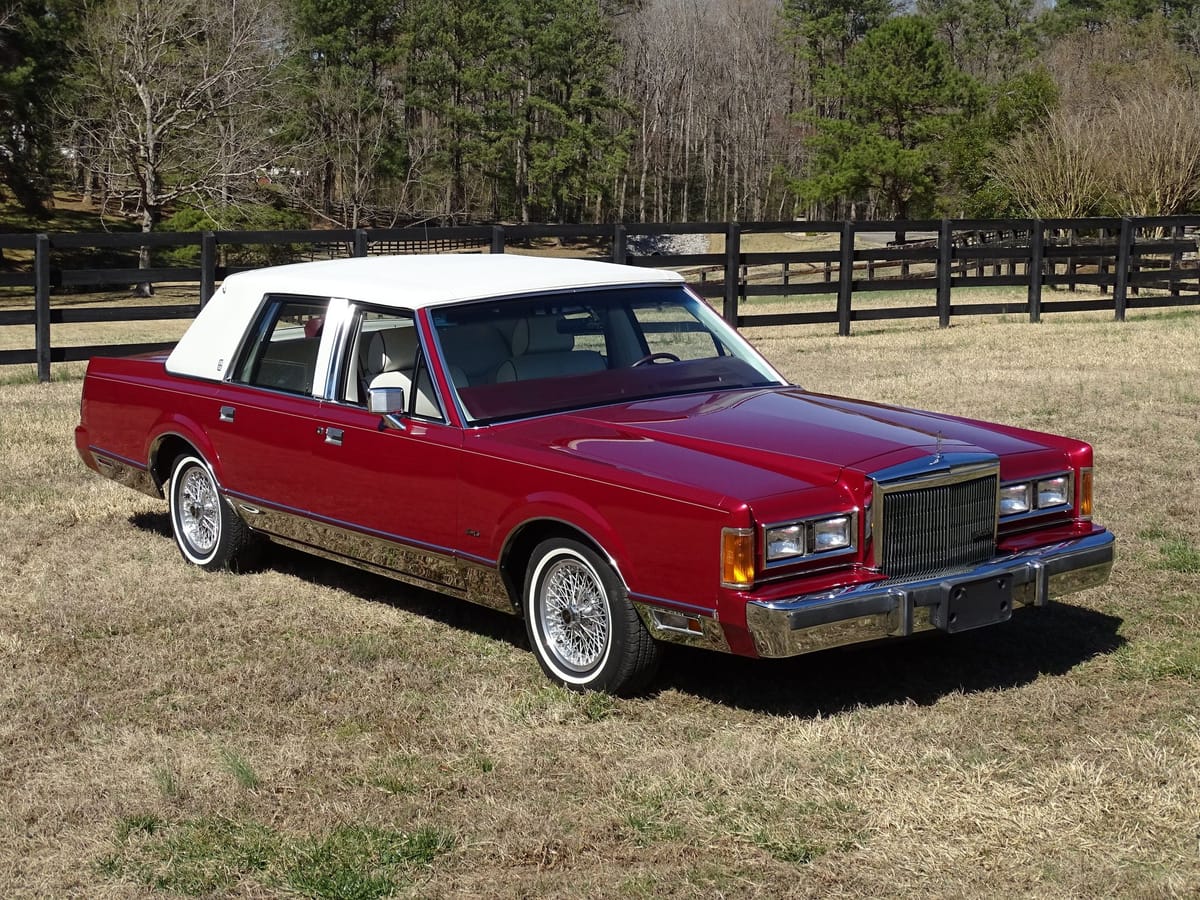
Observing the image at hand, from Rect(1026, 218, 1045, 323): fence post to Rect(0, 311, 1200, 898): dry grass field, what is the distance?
15.0 m

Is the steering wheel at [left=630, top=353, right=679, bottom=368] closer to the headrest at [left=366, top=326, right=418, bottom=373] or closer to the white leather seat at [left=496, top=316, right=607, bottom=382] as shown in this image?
the white leather seat at [left=496, top=316, right=607, bottom=382]

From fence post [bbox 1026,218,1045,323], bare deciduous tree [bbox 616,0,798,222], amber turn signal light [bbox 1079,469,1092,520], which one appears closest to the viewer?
amber turn signal light [bbox 1079,469,1092,520]

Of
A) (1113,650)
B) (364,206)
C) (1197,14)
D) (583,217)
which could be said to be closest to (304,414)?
(1113,650)

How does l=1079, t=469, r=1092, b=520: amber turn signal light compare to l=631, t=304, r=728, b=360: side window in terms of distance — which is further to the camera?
l=631, t=304, r=728, b=360: side window

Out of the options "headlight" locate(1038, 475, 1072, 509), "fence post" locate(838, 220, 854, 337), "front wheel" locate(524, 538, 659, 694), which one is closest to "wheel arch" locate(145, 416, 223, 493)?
"front wheel" locate(524, 538, 659, 694)

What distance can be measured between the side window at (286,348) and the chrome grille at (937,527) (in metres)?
2.95

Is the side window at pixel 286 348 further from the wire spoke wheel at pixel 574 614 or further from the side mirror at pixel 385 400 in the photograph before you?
the wire spoke wheel at pixel 574 614

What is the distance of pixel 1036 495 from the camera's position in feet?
20.5

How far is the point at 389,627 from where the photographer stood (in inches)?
281

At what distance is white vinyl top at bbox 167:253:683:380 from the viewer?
695 cm

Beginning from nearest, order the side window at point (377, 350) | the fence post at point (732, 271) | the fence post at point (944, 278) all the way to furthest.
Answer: the side window at point (377, 350) → the fence post at point (732, 271) → the fence post at point (944, 278)

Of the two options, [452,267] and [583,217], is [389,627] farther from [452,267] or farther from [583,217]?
[583,217]

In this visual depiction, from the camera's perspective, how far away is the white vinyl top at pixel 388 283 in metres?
6.95

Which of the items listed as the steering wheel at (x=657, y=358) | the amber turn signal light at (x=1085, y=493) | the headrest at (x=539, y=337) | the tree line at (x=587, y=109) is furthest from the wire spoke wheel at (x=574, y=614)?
the tree line at (x=587, y=109)
